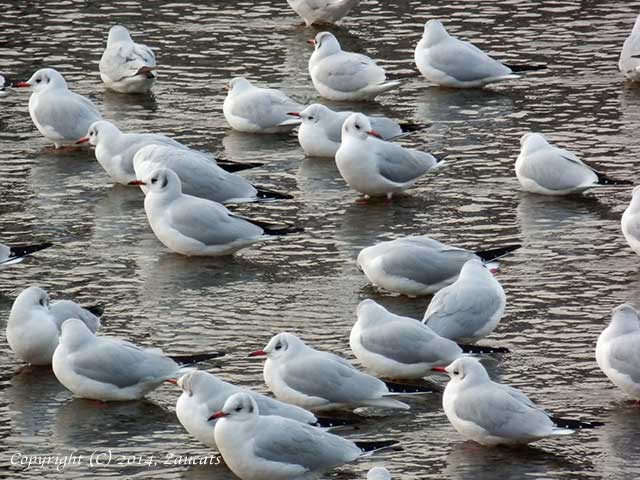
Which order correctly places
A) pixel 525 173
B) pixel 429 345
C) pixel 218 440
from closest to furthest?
pixel 218 440
pixel 429 345
pixel 525 173

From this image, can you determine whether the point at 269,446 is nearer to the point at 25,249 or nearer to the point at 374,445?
the point at 374,445

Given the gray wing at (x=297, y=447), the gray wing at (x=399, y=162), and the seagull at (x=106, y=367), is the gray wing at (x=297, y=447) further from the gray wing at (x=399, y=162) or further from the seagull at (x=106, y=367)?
the gray wing at (x=399, y=162)

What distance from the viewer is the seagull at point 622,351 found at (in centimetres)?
1036

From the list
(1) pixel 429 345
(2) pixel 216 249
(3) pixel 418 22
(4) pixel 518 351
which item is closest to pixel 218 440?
(1) pixel 429 345

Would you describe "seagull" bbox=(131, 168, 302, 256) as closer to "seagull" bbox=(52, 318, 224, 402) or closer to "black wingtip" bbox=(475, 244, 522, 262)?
"black wingtip" bbox=(475, 244, 522, 262)

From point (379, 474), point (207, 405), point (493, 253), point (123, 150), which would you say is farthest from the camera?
point (123, 150)

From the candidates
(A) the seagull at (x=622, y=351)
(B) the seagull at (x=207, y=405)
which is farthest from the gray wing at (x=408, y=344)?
(B) the seagull at (x=207, y=405)

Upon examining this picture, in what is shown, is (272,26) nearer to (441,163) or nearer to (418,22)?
(418,22)

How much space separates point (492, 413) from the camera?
32.3 ft

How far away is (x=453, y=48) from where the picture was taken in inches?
720

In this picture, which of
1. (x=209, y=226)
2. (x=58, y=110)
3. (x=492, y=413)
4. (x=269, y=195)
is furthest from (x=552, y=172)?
(x=492, y=413)

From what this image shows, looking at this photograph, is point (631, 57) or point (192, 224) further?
point (631, 57)

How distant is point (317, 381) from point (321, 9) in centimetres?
1102

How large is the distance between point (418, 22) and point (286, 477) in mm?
12184
